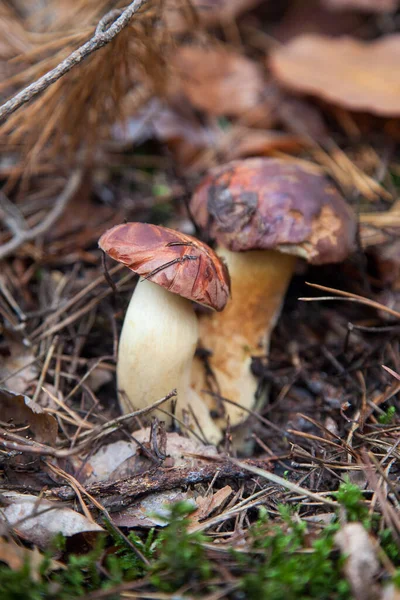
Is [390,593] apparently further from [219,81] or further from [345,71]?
[219,81]

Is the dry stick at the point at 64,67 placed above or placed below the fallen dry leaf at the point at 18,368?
above

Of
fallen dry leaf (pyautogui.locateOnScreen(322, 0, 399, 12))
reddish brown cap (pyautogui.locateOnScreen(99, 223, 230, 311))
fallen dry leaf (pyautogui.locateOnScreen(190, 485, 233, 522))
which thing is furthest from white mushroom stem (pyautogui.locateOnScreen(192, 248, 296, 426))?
fallen dry leaf (pyautogui.locateOnScreen(322, 0, 399, 12))

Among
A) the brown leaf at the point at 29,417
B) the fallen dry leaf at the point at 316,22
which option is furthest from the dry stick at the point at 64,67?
the fallen dry leaf at the point at 316,22

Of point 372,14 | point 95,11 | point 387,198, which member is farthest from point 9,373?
point 372,14

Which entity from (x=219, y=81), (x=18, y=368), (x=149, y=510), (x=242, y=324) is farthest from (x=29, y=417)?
(x=219, y=81)

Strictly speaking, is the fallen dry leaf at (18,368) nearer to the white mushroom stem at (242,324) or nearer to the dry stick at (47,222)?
the dry stick at (47,222)

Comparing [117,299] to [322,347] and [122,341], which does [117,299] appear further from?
[322,347]

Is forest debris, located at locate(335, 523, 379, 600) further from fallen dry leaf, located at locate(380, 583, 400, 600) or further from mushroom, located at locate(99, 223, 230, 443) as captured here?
mushroom, located at locate(99, 223, 230, 443)
